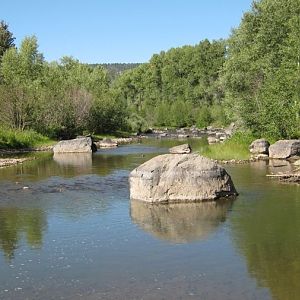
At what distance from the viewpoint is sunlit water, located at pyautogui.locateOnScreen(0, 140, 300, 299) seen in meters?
15.4

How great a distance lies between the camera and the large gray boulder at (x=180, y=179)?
2716cm

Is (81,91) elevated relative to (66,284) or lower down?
elevated

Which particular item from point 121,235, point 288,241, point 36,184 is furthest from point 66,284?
point 36,184

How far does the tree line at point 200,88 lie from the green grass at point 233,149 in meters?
2.47

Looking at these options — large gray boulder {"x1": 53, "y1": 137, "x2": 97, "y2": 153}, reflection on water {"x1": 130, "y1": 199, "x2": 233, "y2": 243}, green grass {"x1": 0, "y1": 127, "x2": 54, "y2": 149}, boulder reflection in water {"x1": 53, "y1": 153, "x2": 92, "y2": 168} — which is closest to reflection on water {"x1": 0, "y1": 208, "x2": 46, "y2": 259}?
reflection on water {"x1": 130, "y1": 199, "x2": 233, "y2": 243}

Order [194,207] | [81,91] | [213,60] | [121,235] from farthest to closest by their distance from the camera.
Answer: [213,60]
[81,91]
[194,207]
[121,235]

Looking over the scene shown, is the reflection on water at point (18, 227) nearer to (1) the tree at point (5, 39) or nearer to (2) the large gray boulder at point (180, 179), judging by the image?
(2) the large gray boulder at point (180, 179)

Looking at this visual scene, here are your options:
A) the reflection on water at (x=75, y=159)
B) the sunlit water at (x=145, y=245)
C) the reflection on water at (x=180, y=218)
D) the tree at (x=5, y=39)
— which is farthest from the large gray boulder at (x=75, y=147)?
the tree at (x=5, y=39)

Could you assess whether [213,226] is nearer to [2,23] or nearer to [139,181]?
[139,181]

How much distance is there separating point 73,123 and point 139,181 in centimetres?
6003

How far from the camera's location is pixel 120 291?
49.6 ft

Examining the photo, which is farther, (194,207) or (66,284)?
(194,207)

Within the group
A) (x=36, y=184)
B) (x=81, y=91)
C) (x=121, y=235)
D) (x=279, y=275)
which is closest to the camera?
(x=279, y=275)

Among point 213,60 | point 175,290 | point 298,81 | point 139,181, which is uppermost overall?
point 213,60
